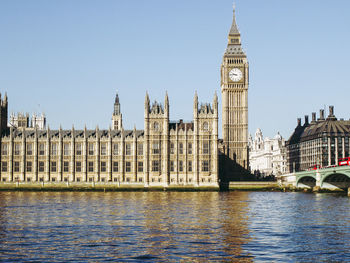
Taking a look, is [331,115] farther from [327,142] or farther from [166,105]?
[166,105]

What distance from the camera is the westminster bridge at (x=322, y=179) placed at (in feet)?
376

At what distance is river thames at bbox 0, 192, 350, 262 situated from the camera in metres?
37.6

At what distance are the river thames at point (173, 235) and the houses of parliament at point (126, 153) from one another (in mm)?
64816

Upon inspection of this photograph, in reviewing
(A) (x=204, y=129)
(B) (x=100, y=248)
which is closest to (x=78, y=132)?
(A) (x=204, y=129)

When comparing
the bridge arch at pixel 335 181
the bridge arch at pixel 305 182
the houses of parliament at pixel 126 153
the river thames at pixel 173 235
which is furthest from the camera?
the bridge arch at pixel 305 182

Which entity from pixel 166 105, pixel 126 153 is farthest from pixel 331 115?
pixel 126 153

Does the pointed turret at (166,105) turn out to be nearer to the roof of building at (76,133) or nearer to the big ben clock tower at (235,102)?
the roof of building at (76,133)

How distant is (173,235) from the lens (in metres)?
46.9

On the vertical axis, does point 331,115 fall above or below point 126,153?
above

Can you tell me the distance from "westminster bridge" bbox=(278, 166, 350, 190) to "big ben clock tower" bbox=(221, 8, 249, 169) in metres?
12.7

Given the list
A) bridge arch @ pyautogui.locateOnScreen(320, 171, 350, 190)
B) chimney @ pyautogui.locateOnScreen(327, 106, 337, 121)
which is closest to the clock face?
chimney @ pyautogui.locateOnScreen(327, 106, 337, 121)

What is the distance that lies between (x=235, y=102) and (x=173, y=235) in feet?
367

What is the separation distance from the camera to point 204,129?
136 metres

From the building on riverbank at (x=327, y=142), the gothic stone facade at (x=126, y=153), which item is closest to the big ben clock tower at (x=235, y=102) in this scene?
the gothic stone facade at (x=126, y=153)
